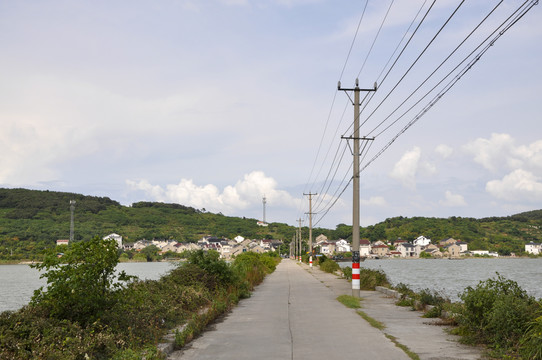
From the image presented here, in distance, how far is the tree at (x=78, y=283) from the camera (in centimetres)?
945

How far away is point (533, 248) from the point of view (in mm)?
169500

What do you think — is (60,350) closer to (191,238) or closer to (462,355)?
(462,355)

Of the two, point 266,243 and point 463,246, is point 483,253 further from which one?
point 266,243

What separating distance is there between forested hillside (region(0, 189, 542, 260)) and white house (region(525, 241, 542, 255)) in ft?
5.78

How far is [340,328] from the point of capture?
→ 1302 centimetres

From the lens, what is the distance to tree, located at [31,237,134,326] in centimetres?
945

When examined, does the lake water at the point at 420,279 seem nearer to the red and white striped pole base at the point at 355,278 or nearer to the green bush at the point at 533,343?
the red and white striped pole base at the point at 355,278

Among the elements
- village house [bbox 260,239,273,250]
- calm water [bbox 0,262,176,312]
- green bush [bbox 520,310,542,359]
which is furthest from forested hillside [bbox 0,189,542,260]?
green bush [bbox 520,310,542,359]

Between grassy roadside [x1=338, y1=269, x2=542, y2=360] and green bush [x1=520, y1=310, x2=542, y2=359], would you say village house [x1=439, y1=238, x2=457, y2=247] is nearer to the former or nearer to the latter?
grassy roadside [x1=338, y1=269, x2=542, y2=360]

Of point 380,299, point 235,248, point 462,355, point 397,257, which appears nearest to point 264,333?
point 462,355

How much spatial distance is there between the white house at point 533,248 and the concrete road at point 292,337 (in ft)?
562

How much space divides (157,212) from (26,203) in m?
57.0

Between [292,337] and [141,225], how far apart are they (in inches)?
5872

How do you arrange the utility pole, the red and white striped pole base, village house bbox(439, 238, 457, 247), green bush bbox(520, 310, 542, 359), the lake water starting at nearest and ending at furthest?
green bush bbox(520, 310, 542, 359)
the red and white striped pole base
the utility pole
the lake water
village house bbox(439, 238, 457, 247)
